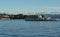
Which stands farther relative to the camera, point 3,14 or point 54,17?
point 3,14

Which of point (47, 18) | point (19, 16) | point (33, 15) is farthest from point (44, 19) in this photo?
point (19, 16)

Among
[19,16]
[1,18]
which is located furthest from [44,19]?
[1,18]

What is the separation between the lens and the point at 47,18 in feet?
226

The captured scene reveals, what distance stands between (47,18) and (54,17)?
17.4 feet

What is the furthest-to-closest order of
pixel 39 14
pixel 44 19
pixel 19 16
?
pixel 19 16
pixel 39 14
pixel 44 19

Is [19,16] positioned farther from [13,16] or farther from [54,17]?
[54,17]

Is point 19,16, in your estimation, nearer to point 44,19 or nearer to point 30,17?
point 30,17

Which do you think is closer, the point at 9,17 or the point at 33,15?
the point at 33,15

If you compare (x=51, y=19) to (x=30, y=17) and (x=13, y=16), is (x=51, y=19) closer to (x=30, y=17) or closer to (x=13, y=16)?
(x=30, y=17)

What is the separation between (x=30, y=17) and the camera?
2869 inches

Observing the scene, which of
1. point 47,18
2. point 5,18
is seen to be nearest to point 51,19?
point 47,18

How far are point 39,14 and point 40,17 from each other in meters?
4.00

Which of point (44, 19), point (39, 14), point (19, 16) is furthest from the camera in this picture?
point (19, 16)

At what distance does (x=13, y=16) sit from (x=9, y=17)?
1.78m
